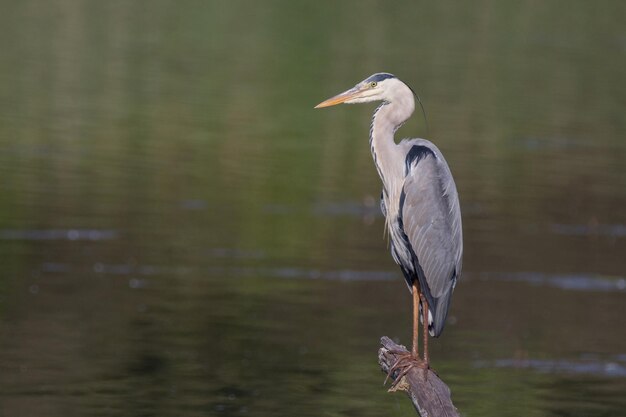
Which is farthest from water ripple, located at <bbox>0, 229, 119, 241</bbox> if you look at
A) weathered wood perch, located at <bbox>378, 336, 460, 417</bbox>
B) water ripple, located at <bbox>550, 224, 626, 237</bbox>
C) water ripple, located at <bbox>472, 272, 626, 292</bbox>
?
weathered wood perch, located at <bbox>378, 336, 460, 417</bbox>

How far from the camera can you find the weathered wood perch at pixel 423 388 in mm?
6461

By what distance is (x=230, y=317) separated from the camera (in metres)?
12.2

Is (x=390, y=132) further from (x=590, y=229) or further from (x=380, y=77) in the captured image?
(x=590, y=229)

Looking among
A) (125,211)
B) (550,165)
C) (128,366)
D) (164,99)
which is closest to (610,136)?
(550,165)

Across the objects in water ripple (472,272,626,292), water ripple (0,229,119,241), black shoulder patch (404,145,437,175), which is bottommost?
water ripple (472,272,626,292)

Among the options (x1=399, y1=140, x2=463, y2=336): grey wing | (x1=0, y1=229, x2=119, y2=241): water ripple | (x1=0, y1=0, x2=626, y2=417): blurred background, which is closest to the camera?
(x1=399, y1=140, x2=463, y2=336): grey wing

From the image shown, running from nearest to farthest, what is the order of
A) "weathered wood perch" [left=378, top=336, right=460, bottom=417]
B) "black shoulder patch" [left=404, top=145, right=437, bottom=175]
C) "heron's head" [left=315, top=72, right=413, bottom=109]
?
"weathered wood perch" [left=378, top=336, right=460, bottom=417] < "black shoulder patch" [left=404, top=145, right=437, bottom=175] < "heron's head" [left=315, top=72, right=413, bottom=109]

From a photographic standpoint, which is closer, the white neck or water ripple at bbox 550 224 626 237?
the white neck

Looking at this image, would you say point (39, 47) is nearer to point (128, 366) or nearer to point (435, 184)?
point (128, 366)

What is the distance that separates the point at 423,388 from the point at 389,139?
5.42 feet

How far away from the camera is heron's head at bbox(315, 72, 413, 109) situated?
7.94 meters

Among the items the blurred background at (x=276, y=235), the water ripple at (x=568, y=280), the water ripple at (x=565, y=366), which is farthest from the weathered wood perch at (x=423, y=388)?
the water ripple at (x=568, y=280)

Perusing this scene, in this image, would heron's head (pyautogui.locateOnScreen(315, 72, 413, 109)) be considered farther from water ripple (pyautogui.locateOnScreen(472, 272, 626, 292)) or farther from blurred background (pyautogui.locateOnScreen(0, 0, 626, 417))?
water ripple (pyautogui.locateOnScreen(472, 272, 626, 292))

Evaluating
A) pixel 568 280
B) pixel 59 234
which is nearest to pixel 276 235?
pixel 59 234
